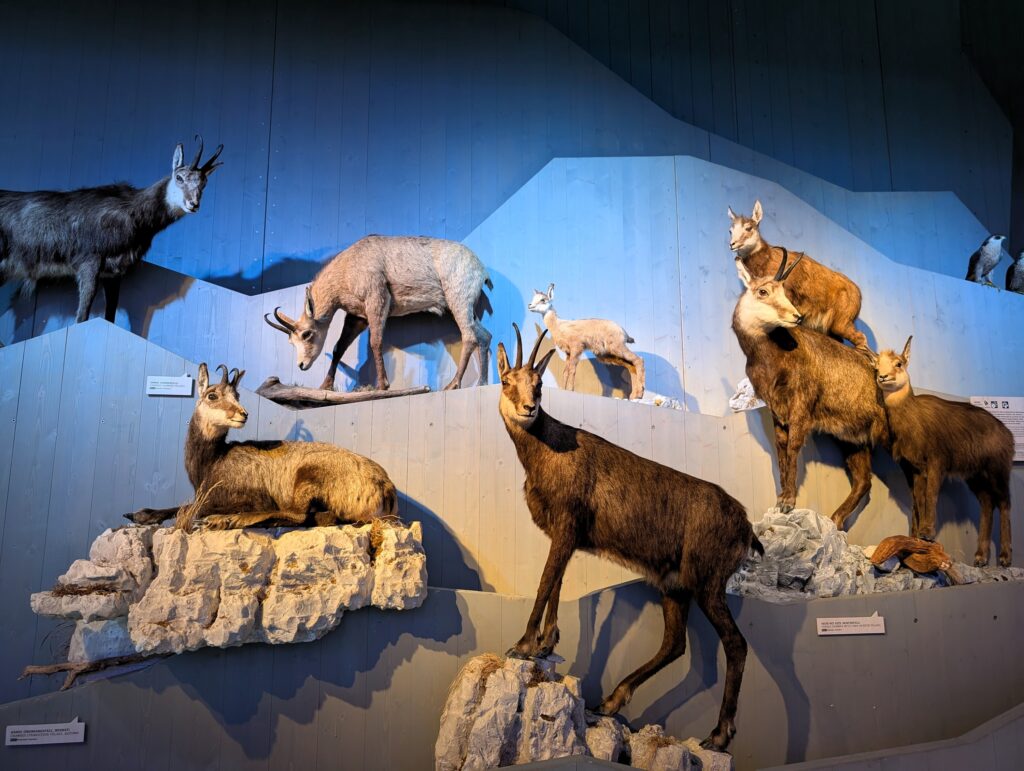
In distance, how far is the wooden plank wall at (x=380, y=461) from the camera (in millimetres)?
4852

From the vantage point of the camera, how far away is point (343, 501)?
454 cm

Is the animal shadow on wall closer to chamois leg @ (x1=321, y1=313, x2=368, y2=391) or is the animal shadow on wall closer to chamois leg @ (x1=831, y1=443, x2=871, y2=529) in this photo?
chamois leg @ (x1=321, y1=313, x2=368, y2=391)

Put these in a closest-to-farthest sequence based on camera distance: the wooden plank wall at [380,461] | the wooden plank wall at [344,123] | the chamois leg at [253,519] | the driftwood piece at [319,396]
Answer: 1. the chamois leg at [253,519]
2. the wooden plank wall at [380,461]
3. the driftwood piece at [319,396]
4. the wooden plank wall at [344,123]

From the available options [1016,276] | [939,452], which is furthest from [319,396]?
[1016,276]

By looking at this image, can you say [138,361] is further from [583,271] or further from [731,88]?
[731,88]

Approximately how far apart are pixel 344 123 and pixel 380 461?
363 cm

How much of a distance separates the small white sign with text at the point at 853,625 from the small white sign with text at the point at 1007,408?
240 cm

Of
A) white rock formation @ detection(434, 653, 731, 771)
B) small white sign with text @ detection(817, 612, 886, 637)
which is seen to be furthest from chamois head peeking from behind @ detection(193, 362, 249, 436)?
small white sign with text @ detection(817, 612, 886, 637)

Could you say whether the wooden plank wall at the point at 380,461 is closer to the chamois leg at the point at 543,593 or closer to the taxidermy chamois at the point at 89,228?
the chamois leg at the point at 543,593

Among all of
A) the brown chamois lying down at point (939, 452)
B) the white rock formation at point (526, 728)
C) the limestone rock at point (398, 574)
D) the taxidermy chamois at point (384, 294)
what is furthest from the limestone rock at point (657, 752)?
the taxidermy chamois at point (384, 294)

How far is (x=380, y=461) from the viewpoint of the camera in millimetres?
5195

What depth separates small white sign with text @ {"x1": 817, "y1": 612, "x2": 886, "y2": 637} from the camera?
4289mm

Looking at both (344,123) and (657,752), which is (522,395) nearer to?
(657,752)

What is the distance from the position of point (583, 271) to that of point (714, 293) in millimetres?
1031
